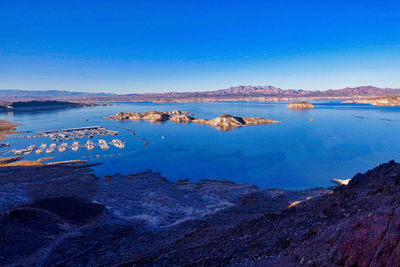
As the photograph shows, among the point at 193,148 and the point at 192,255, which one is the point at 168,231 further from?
the point at 193,148

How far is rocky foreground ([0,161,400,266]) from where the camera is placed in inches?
365

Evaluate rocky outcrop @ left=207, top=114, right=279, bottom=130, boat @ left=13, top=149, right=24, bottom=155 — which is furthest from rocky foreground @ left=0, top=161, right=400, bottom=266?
rocky outcrop @ left=207, top=114, right=279, bottom=130

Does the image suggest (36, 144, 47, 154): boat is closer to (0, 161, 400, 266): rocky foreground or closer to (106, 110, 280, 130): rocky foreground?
(0, 161, 400, 266): rocky foreground

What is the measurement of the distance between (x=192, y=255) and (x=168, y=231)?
7.08m

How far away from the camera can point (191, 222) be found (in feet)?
73.3

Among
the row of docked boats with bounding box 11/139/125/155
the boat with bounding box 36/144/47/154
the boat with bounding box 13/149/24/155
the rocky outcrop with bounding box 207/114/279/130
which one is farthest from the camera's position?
the rocky outcrop with bounding box 207/114/279/130

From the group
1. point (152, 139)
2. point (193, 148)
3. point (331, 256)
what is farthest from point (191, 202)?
point (152, 139)

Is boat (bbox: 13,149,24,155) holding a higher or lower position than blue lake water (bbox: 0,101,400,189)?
higher

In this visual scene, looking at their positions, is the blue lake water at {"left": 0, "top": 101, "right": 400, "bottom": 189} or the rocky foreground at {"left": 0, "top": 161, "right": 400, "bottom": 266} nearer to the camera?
the rocky foreground at {"left": 0, "top": 161, "right": 400, "bottom": 266}

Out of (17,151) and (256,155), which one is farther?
(17,151)

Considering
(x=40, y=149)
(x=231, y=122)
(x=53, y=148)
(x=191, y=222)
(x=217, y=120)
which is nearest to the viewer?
(x=191, y=222)

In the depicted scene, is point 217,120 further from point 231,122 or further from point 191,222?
point 191,222

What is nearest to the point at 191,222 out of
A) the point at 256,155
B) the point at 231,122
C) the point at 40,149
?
the point at 256,155

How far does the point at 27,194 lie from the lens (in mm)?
29156
